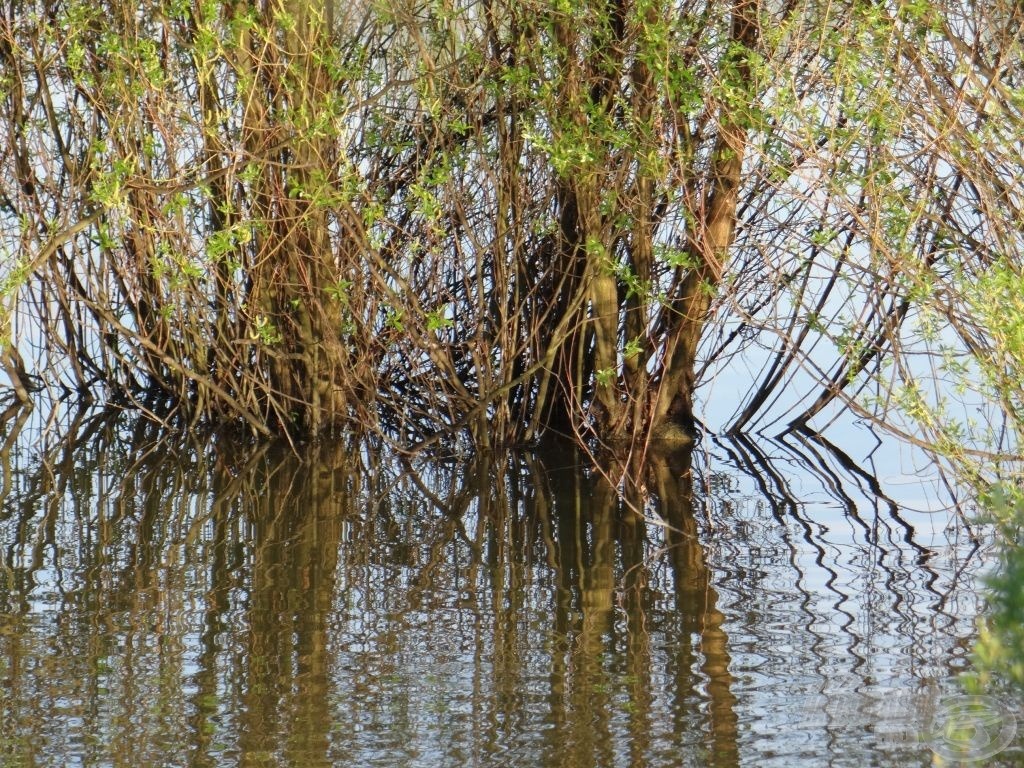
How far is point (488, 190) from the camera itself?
6.42m

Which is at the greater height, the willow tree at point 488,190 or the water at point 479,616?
the willow tree at point 488,190

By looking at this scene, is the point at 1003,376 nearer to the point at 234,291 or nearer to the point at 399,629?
the point at 399,629

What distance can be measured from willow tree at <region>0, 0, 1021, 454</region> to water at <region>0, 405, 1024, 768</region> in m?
0.67

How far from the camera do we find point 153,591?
4.29m

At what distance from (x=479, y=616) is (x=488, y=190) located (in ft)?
9.52

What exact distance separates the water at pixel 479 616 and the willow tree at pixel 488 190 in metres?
0.67

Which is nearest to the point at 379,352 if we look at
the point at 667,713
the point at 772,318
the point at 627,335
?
the point at 627,335

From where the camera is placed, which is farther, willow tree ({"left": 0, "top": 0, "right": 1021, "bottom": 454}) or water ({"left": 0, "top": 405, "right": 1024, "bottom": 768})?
willow tree ({"left": 0, "top": 0, "right": 1021, "bottom": 454})

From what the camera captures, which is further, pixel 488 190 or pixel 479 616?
pixel 488 190

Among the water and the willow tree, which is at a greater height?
the willow tree

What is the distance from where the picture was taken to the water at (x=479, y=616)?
3.13m

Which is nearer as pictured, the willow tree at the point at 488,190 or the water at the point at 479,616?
the water at the point at 479,616

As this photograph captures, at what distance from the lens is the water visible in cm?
313

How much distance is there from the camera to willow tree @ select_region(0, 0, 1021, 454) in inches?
201
